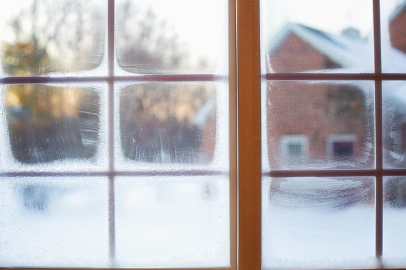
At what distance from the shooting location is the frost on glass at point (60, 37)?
1.54 meters

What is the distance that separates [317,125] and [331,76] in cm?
20

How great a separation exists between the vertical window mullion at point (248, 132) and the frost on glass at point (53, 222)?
1.75ft

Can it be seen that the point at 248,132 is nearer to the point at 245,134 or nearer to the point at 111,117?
the point at 245,134

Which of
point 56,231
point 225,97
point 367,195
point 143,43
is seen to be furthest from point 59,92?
point 367,195

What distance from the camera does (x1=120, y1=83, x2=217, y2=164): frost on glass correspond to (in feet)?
5.06

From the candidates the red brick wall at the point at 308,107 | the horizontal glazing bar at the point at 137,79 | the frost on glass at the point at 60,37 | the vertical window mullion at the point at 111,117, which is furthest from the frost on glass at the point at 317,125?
the frost on glass at the point at 60,37

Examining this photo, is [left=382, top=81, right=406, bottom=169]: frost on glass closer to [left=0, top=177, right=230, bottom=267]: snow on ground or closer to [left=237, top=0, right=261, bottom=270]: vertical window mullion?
[left=237, top=0, right=261, bottom=270]: vertical window mullion

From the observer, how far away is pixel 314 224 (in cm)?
155

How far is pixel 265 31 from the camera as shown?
5.00 feet

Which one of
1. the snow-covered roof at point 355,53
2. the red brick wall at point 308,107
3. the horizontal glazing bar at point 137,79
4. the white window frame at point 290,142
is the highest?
the snow-covered roof at point 355,53

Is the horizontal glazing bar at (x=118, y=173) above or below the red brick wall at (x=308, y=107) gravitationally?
below

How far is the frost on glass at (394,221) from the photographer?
5.12 feet

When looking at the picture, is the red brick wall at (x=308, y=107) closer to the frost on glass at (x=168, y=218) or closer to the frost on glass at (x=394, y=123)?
the frost on glass at (x=394, y=123)

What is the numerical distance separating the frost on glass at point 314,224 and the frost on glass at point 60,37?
2.83ft
